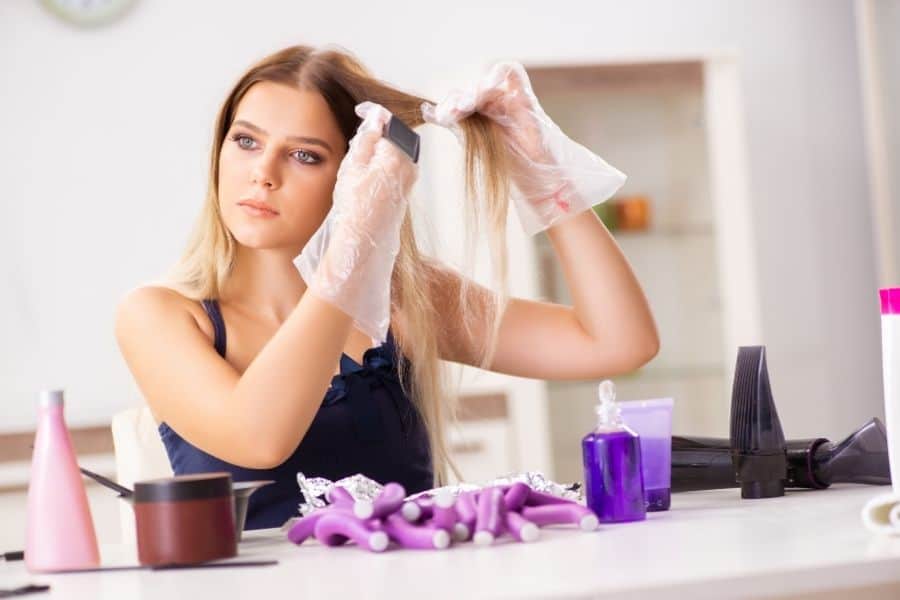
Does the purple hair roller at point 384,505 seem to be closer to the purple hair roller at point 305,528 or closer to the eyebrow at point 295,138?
the purple hair roller at point 305,528

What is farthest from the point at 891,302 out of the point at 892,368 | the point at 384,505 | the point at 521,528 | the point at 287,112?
the point at 287,112

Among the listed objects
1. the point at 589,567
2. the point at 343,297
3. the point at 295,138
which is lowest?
the point at 589,567

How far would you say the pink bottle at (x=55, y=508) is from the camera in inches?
47.9

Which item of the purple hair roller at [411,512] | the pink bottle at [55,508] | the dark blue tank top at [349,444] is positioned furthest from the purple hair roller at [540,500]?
the dark blue tank top at [349,444]

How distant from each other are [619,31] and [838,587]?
3328mm

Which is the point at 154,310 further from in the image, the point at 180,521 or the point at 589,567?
the point at 589,567

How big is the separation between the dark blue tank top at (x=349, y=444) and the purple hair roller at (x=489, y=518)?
2.03 ft

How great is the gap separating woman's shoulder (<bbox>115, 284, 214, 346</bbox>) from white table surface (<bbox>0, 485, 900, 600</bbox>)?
46 cm

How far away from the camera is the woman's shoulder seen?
1.74m

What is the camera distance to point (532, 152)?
1.67 m

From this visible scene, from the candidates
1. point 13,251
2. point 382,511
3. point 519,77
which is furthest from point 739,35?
point 382,511

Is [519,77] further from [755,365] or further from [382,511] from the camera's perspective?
[382,511]

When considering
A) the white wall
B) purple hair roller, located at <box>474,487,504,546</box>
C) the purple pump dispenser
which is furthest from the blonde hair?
the white wall

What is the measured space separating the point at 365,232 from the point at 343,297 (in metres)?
0.08
